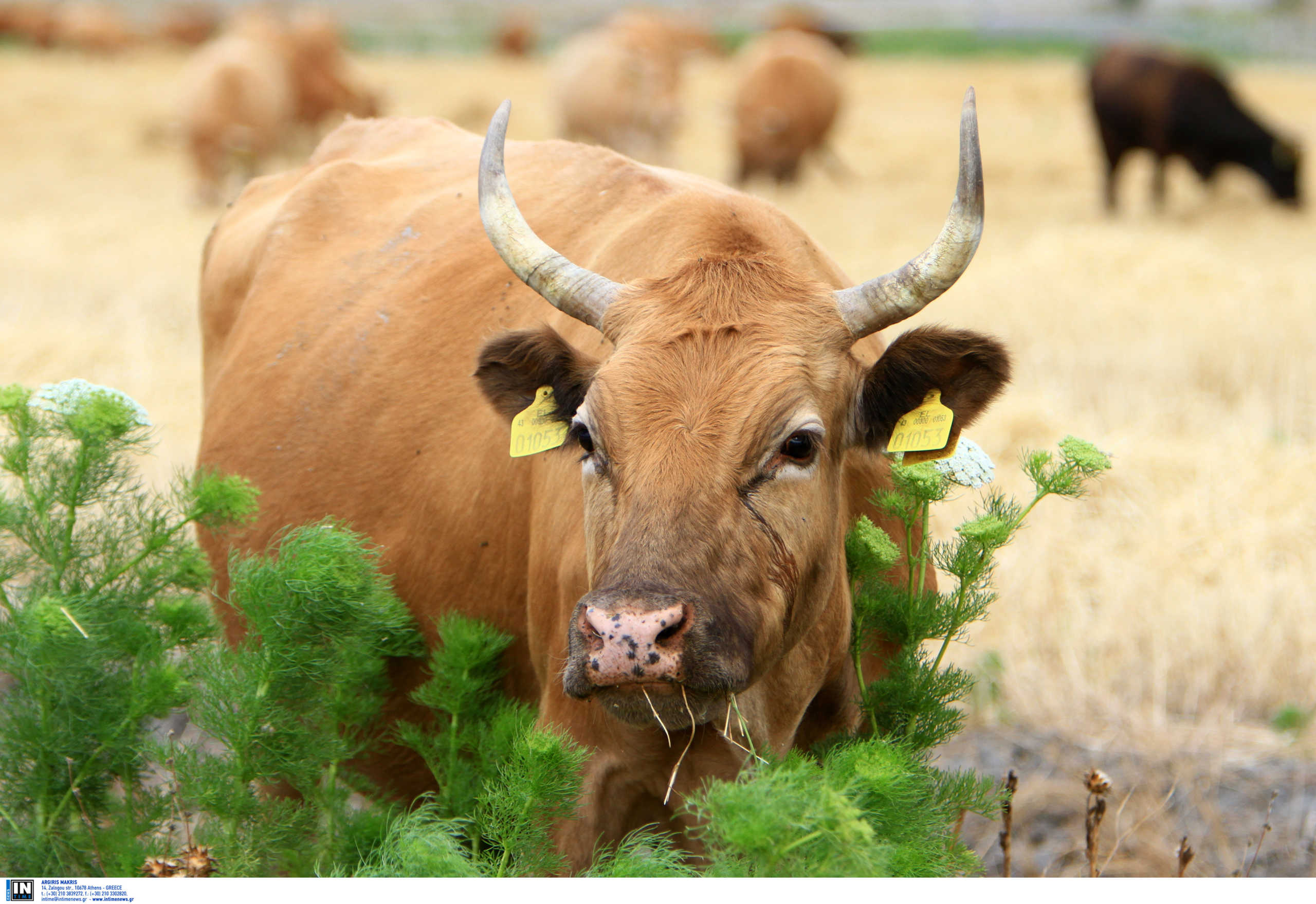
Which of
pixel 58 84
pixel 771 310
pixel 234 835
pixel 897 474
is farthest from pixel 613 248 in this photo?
pixel 58 84

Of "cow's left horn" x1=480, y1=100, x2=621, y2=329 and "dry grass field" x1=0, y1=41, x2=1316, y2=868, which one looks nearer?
"cow's left horn" x1=480, y1=100, x2=621, y2=329

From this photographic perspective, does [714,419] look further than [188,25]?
No

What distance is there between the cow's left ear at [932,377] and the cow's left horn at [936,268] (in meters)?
0.08

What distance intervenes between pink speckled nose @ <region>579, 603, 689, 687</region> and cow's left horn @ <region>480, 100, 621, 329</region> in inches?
37.5

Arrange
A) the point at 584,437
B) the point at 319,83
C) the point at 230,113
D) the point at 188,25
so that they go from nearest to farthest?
the point at 584,437 → the point at 230,113 → the point at 319,83 → the point at 188,25

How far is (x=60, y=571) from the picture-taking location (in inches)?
124

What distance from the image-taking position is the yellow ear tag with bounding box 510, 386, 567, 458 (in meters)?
3.40

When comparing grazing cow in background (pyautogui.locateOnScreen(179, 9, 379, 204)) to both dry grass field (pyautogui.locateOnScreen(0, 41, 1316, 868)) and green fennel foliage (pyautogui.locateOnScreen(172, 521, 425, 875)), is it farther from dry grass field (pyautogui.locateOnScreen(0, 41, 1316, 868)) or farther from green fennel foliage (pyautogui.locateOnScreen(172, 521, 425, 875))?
green fennel foliage (pyautogui.locateOnScreen(172, 521, 425, 875))

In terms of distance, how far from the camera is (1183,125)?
19484 millimetres

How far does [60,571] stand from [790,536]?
5.71 ft

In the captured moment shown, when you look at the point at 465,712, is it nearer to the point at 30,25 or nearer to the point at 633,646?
the point at 633,646

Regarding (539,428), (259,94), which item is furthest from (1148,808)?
(259,94)

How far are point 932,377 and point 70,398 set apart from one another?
2101 mm

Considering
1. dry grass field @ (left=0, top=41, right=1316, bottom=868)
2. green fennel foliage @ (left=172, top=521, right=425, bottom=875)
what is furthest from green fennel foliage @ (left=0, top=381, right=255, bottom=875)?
dry grass field @ (left=0, top=41, right=1316, bottom=868)
